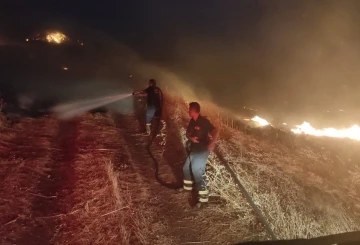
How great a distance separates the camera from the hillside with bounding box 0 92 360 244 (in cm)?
500

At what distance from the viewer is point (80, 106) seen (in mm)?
12109

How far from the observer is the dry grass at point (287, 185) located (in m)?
5.66

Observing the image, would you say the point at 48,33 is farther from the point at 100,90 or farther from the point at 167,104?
the point at 167,104

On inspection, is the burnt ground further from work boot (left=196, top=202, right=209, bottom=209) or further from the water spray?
the water spray

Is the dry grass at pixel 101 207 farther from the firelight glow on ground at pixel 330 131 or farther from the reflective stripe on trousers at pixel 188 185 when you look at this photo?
the firelight glow on ground at pixel 330 131

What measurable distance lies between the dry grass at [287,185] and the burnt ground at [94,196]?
65cm

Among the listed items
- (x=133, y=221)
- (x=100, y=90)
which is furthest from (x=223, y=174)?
(x=100, y=90)

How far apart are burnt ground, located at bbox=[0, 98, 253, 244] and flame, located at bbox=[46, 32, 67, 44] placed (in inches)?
235

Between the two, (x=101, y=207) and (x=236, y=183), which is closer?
(x=101, y=207)

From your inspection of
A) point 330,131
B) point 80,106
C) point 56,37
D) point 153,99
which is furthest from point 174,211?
point 330,131

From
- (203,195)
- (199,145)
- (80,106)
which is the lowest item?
(203,195)

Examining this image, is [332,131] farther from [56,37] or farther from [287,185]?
[56,37]

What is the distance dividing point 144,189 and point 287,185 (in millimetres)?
3057

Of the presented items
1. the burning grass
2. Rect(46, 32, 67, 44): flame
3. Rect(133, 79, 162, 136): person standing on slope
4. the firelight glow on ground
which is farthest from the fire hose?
the firelight glow on ground
